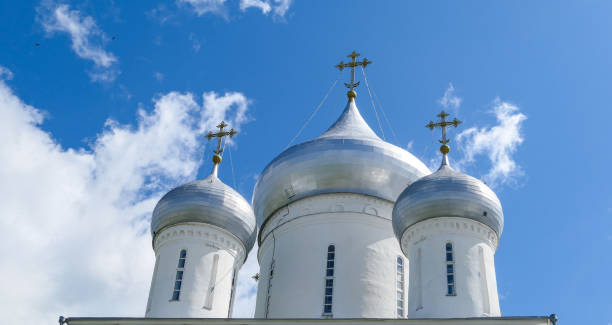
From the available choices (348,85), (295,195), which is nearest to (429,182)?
(295,195)

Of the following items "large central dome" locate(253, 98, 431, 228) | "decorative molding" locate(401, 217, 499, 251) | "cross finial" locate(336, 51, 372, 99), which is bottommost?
"decorative molding" locate(401, 217, 499, 251)

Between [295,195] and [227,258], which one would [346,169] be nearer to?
[295,195]

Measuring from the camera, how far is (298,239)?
631 inches

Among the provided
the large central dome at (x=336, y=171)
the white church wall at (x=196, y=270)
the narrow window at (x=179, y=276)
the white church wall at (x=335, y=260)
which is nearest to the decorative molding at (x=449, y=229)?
the white church wall at (x=335, y=260)

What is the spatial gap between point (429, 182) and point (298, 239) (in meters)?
2.92

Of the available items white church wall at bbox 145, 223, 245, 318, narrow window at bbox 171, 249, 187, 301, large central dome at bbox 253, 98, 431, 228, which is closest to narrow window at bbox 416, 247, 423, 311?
large central dome at bbox 253, 98, 431, 228

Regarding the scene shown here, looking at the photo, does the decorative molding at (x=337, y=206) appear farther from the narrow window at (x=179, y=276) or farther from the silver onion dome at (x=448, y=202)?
the narrow window at (x=179, y=276)

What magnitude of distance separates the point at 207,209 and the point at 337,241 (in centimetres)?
248

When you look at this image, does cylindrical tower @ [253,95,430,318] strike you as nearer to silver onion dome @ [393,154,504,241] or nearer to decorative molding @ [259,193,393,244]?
decorative molding @ [259,193,393,244]

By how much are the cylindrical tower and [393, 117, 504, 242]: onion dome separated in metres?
1.19

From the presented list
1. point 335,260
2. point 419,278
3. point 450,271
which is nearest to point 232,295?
point 335,260

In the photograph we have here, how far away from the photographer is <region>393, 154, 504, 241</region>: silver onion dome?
1425cm

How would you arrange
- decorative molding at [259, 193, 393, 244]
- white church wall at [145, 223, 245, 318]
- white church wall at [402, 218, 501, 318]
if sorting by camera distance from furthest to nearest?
decorative molding at [259, 193, 393, 244]
white church wall at [145, 223, 245, 318]
white church wall at [402, 218, 501, 318]

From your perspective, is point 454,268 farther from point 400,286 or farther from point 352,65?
point 352,65
